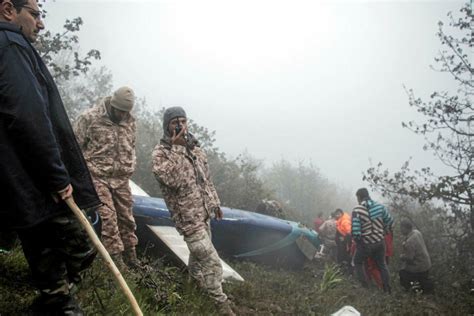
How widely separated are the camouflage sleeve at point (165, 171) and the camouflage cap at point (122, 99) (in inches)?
31.8

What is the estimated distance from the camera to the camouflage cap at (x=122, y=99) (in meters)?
4.48

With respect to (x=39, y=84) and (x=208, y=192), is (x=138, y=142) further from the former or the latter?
(x=39, y=84)

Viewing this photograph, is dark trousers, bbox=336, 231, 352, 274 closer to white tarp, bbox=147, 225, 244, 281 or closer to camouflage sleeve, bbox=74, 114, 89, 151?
white tarp, bbox=147, 225, 244, 281

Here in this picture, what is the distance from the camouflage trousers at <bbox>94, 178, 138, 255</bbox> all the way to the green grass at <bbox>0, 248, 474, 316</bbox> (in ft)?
0.92

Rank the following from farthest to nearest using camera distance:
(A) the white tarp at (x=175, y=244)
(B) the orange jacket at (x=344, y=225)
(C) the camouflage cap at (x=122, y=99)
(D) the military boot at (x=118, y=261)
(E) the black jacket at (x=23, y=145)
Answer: (B) the orange jacket at (x=344, y=225)
(A) the white tarp at (x=175, y=244)
(C) the camouflage cap at (x=122, y=99)
(D) the military boot at (x=118, y=261)
(E) the black jacket at (x=23, y=145)

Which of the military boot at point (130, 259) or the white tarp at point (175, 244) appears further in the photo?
the white tarp at point (175, 244)

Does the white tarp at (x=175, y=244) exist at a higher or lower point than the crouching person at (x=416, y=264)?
lower

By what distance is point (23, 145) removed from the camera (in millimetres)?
1982

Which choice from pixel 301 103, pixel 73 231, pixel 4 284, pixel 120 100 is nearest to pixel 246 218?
pixel 120 100

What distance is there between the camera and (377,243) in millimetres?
7512

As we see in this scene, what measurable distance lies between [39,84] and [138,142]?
1209 centimetres

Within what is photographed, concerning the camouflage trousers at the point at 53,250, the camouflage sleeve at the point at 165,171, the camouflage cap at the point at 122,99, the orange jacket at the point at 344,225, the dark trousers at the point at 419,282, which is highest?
the camouflage cap at the point at 122,99

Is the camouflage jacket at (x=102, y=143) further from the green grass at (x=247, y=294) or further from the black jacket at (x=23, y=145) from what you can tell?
the black jacket at (x=23, y=145)

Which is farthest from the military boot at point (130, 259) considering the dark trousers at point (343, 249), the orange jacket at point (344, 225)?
the orange jacket at point (344, 225)
